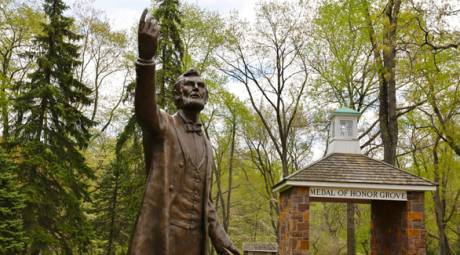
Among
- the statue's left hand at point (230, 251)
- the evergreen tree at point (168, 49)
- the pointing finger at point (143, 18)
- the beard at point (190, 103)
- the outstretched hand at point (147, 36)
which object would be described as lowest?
the statue's left hand at point (230, 251)

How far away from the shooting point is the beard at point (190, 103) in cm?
382

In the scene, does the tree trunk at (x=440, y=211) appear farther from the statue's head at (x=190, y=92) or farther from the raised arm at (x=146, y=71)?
the raised arm at (x=146, y=71)

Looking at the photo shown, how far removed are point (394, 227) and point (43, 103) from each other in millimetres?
12664

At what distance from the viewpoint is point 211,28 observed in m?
29.2

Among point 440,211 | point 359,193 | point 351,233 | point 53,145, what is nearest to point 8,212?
point 53,145

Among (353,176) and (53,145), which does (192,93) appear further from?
(53,145)

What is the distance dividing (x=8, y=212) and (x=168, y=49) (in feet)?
30.1

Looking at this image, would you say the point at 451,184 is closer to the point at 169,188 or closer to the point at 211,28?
the point at 211,28

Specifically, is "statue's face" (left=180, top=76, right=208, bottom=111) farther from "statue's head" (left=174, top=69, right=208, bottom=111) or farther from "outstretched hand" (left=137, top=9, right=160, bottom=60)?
"outstretched hand" (left=137, top=9, right=160, bottom=60)

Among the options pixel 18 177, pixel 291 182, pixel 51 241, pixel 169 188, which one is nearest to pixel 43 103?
pixel 18 177

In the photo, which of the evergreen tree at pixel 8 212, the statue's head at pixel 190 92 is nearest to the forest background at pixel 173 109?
the evergreen tree at pixel 8 212

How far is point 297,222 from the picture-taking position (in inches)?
614

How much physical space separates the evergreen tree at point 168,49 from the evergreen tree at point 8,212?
6655 millimetres

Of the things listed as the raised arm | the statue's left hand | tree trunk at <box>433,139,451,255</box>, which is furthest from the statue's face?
tree trunk at <box>433,139,451,255</box>
